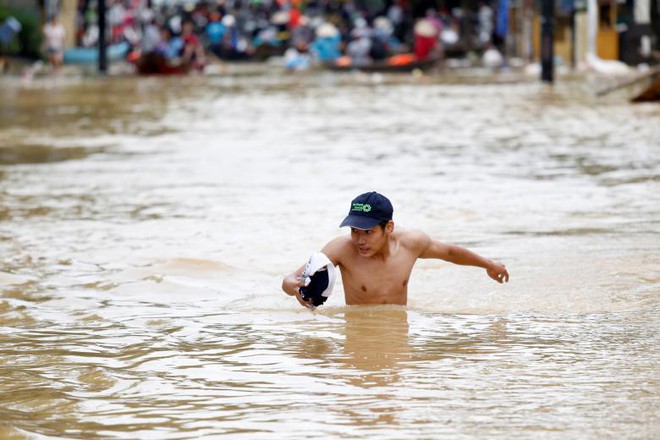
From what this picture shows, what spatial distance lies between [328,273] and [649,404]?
7.25 ft

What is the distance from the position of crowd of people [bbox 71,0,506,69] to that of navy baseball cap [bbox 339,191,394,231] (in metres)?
39.9

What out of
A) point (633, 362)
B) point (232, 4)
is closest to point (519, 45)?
point (232, 4)

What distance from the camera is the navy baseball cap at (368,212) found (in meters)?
7.75

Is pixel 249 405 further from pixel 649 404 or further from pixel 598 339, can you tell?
pixel 598 339

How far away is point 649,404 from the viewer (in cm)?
602

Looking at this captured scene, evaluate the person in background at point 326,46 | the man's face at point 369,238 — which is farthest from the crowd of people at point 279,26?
the man's face at point 369,238

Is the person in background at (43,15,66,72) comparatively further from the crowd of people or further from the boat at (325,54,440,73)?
the boat at (325,54,440,73)

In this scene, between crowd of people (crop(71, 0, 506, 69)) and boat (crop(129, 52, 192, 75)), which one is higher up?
crowd of people (crop(71, 0, 506, 69))

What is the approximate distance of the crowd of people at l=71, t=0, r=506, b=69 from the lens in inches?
2009

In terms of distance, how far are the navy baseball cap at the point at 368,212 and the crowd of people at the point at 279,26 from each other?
39.9m

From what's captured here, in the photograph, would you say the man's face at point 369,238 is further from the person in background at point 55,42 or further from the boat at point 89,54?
the boat at point 89,54

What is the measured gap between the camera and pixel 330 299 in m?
9.00

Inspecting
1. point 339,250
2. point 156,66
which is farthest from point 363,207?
point 156,66

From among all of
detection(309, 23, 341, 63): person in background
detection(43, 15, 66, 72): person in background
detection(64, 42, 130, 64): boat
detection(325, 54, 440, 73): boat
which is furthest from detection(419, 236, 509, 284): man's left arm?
detection(64, 42, 130, 64): boat
